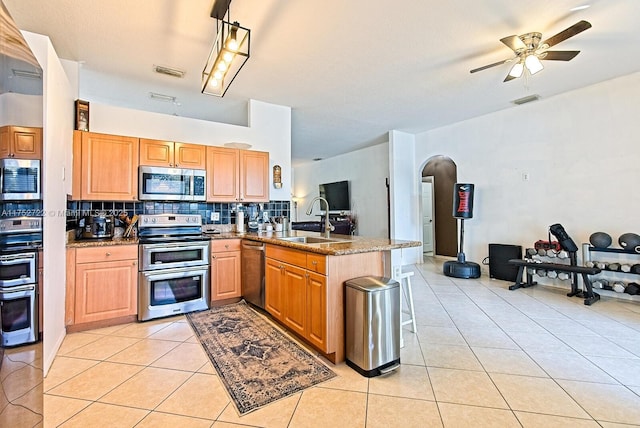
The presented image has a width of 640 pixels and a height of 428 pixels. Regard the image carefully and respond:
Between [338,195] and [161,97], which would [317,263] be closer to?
[161,97]

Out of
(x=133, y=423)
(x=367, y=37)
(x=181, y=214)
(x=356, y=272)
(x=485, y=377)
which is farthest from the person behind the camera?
(x=181, y=214)

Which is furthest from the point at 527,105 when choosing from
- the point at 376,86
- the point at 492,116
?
the point at 376,86

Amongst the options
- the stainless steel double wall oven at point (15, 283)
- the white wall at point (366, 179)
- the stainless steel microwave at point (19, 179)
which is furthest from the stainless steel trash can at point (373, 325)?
the white wall at point (366, 179)

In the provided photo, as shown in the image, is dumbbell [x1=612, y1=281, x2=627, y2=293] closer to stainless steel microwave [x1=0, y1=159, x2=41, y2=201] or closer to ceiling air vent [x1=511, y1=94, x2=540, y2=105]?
ceiling air vent [x1=511, y1=94, x2=540, y2=105]

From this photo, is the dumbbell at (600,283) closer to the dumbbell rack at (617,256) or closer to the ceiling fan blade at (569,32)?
the dumbbell rack at (617,256)

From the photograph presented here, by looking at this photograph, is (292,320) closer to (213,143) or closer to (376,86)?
(213,143)

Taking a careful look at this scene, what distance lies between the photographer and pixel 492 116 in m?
5.20

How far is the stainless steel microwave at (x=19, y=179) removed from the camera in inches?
34.7

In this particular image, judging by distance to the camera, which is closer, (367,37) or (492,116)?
(367,37)

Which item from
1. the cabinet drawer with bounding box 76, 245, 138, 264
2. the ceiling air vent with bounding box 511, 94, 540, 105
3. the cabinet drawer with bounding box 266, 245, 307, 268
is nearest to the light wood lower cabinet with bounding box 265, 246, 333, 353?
the cabinet drawer with bounding box 266, 245, 307, 268

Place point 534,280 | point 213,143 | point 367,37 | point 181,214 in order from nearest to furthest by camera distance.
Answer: point 367,37, point 181,214, point 213,143, point 534,280

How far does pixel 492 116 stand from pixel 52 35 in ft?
19.6

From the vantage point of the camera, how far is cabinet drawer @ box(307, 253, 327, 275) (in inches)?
88.3

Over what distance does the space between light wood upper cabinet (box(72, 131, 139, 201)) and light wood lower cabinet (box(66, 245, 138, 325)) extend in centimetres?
70
